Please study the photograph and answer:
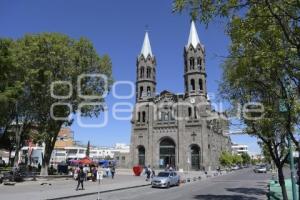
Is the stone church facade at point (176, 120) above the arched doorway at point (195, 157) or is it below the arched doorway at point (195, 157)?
above

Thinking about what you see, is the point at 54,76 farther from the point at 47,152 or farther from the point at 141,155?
the point at 141,155

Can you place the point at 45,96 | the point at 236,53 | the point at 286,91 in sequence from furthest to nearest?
the point at 45,96 < the point at 286,91 < the point at 236,53

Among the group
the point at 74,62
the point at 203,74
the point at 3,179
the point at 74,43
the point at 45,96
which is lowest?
the point at 3,179

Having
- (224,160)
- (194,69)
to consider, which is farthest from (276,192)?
(224,160)

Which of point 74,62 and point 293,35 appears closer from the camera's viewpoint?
point 293,35

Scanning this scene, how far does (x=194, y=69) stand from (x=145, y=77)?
10648mm

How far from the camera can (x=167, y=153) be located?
7038 centimetres

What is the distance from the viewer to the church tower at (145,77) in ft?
244

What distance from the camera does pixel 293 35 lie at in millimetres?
7652

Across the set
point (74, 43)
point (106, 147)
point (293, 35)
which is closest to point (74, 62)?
point (74, 43)

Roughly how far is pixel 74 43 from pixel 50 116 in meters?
7.26

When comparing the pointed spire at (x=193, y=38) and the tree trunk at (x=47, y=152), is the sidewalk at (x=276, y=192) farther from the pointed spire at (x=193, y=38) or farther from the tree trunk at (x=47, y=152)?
the pointed spire at (x=193, y=38)

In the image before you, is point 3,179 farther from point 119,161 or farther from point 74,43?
point 119,161

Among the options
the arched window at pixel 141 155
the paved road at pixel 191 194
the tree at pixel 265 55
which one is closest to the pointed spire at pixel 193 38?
the arched window at pixel 141 155
